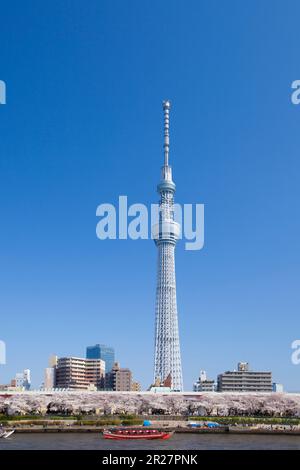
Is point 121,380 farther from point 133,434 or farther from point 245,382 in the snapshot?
point 133,434

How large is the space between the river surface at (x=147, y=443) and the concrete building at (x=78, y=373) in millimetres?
83881

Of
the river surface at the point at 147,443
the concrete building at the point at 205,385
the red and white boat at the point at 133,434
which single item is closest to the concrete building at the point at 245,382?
the concrete building at the point at 205,385

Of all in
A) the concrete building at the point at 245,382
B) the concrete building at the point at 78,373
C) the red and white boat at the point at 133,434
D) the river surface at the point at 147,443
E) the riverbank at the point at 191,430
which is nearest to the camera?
the river surface at the point at 147,443

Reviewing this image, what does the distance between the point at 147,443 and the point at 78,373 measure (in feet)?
330

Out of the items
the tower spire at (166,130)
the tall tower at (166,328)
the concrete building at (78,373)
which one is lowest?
the concrete building at (78,373)

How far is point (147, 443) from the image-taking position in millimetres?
48094

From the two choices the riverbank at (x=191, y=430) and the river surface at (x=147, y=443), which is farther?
the riverbank at (x=191, y=430)

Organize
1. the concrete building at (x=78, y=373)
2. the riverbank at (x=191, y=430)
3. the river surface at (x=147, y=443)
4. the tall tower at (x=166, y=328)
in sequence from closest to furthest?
the river surface at (x=147, y=443)
the riverbank at (x=191, y=430)
the tall tower at (x=166, y=328)
the concrete building at (x=78, y=373)

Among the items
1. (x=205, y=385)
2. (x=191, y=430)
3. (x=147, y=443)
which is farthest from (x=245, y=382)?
(x=147, y=443)

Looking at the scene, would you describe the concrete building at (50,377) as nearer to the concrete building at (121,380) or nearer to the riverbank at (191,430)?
the concrete building at (121,380)

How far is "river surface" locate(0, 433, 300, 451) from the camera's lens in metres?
44.8

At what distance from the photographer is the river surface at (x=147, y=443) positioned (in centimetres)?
4475

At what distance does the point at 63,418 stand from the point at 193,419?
1592 cm
